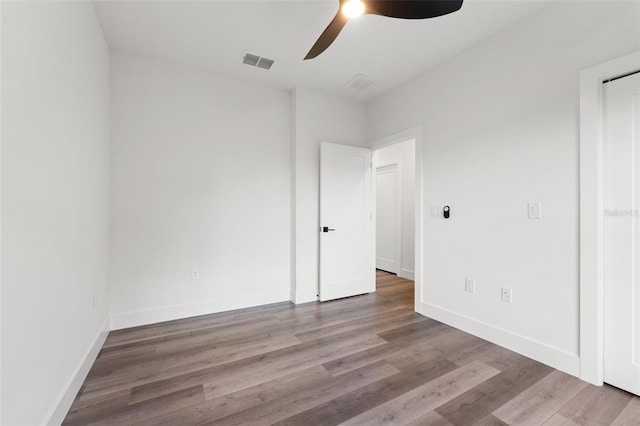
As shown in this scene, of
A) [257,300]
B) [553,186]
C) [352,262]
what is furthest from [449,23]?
[257,300]

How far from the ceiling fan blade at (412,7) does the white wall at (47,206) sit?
1659mm

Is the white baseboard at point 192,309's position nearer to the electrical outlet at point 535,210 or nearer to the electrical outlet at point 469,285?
the electrical outlet at point 469,285

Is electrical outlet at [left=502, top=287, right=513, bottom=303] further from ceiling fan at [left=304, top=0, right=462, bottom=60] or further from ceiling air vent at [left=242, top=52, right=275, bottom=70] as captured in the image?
ceiling air vent at [left=242, top=52, right=275, bottom=70]

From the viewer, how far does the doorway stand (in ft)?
15.9

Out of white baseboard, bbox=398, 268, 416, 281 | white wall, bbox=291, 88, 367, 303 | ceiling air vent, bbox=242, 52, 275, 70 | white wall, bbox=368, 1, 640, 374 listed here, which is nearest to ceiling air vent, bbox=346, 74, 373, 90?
white wall, bbox=291, 88, 367, 303

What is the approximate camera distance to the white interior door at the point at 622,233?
5.74 feet

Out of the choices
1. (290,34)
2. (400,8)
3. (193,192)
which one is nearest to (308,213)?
(193,192)

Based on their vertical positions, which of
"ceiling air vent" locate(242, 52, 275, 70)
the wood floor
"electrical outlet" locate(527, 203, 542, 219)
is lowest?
the wood floor

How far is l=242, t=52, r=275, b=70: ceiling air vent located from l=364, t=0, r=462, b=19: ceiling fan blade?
1.65 m

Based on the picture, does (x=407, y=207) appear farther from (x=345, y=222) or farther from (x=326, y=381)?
(x=326, y=381)

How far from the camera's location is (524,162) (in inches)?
88.1

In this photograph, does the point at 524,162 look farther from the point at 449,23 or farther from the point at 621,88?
the point at 449,23

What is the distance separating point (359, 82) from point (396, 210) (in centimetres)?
260

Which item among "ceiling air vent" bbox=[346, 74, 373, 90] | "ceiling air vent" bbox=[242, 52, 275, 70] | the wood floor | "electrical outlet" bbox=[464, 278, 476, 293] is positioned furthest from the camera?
"ceiling air vent" bbox=[346, 74, 373, 90]
